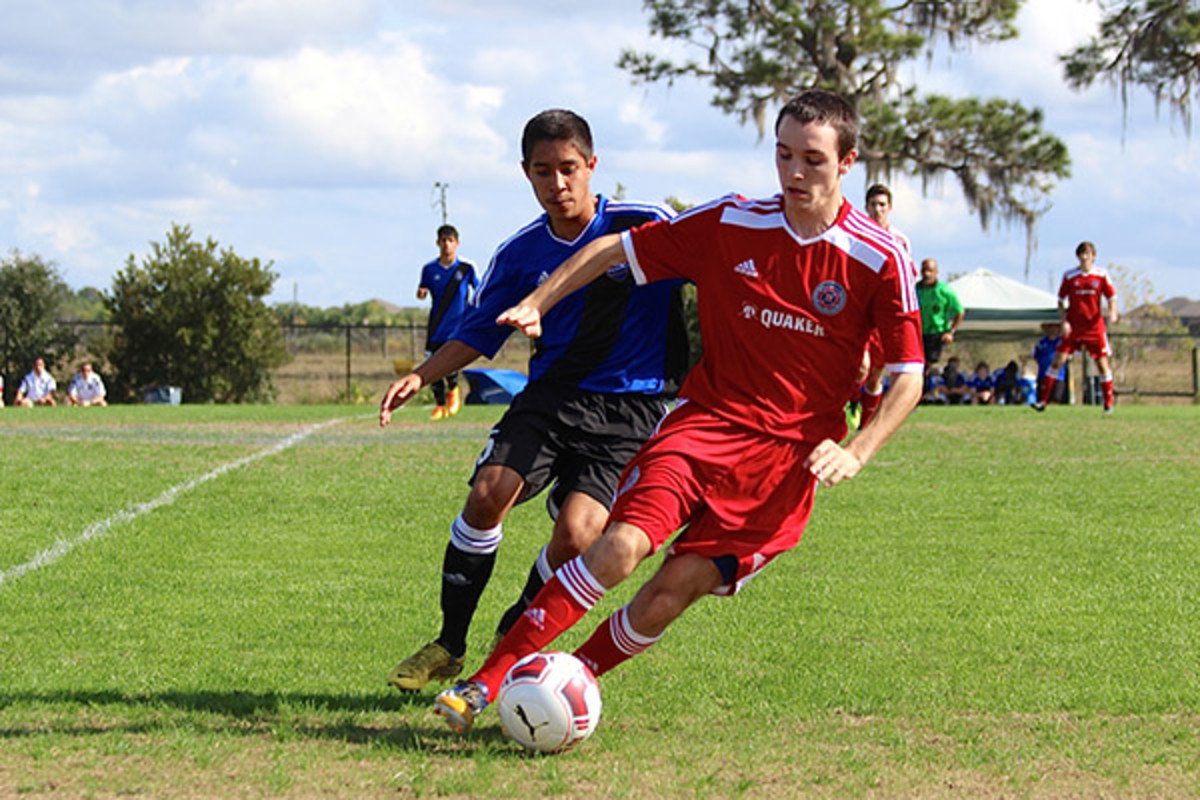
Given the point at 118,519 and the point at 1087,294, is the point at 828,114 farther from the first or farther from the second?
the point at 1087,294

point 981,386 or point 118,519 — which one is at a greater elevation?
point 981,386

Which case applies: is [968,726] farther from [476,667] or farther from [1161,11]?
[1161,11]

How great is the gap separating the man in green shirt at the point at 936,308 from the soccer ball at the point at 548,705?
16340 mm

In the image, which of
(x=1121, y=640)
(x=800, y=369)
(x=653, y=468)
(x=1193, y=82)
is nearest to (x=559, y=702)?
(x=653, y=468)

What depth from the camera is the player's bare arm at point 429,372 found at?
5.43 m

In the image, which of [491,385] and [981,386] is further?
[981,386]

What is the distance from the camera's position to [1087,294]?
71.8ft

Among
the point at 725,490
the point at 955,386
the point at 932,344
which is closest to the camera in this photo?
the point at 725,490

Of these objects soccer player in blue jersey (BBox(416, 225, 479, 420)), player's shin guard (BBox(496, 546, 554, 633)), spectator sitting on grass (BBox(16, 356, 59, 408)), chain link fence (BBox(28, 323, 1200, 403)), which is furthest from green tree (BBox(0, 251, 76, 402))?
player's shin guard (BBox(496, 546, 554, 633))

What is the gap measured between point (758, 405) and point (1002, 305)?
31491 mm

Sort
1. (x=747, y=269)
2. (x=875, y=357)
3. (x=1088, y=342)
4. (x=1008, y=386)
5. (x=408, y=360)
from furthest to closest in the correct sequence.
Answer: (x=408, y=360)
(x=1008, y=386)
(x=1088, y=342)
(x=875, y=357)
(x=747, y=269)

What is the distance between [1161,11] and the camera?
32.8 meters

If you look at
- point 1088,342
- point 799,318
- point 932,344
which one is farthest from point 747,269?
A: point 1088,342

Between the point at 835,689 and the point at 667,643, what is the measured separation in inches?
39.6
